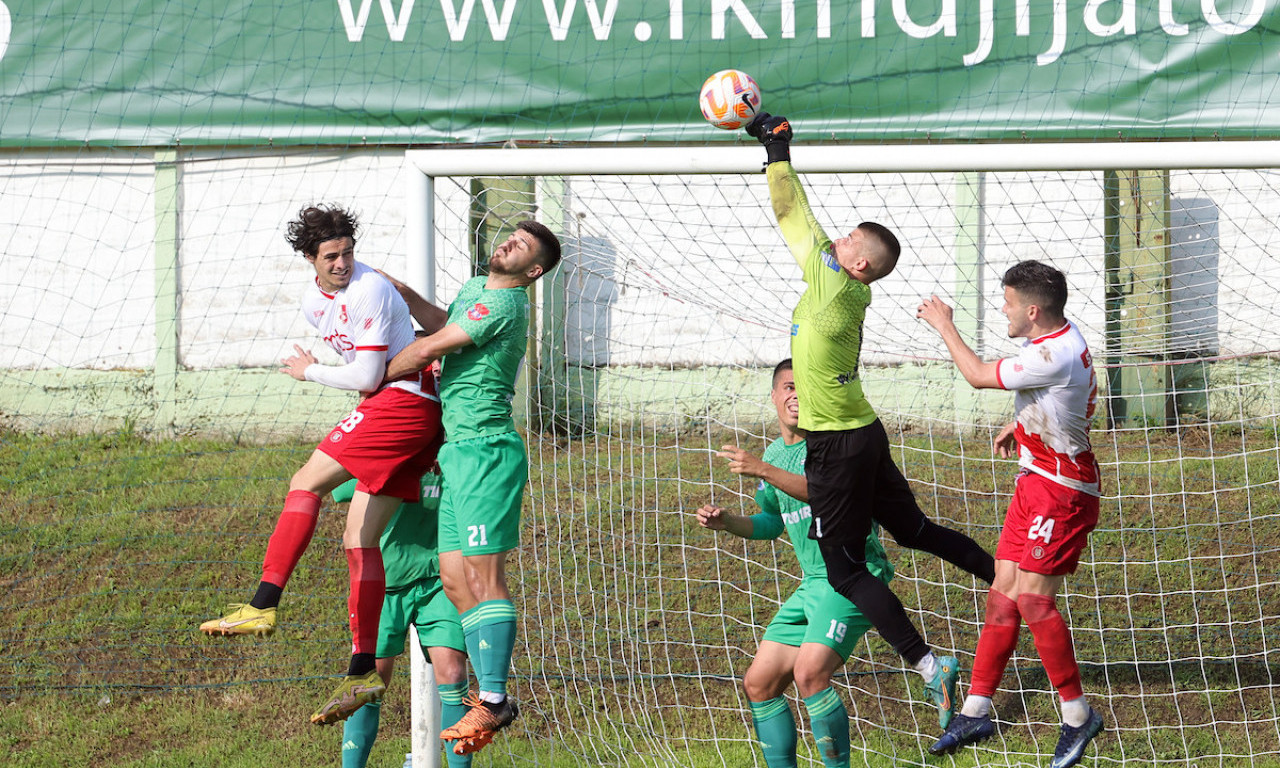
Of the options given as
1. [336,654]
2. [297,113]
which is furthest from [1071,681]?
[297,113]

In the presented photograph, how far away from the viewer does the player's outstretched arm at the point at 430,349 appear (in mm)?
4641

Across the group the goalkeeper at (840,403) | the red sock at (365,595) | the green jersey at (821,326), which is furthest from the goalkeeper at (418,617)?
the green jersey at (821,326)

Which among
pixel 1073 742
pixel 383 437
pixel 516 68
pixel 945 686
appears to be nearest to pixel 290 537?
pixel 383 437

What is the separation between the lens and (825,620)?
15.4ft

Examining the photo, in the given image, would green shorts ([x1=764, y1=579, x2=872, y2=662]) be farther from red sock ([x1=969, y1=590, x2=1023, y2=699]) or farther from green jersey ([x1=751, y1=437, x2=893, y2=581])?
red sock ([x1=969, y1=590, x2=1023, y2=699])

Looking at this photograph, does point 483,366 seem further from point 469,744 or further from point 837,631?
point 837,631

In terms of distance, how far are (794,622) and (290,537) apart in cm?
193

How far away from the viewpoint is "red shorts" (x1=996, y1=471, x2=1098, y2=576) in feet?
15.3

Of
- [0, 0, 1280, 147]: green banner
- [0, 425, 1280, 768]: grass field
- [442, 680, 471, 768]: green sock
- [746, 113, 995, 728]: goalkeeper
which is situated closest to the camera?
[746, 113, 995, 728]: goalkeeper

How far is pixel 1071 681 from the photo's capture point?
4672 millimetres

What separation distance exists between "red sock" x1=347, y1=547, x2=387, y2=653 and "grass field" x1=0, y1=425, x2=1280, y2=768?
3.89ft

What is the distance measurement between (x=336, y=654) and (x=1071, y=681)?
400 cm

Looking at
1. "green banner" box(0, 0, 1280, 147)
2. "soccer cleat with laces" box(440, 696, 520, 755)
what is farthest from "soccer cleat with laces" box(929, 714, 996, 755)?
"green banner" box(0, 0, 1280, 147)

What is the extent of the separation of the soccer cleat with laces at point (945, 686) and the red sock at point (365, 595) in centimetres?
212
